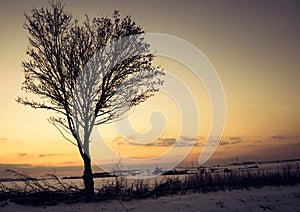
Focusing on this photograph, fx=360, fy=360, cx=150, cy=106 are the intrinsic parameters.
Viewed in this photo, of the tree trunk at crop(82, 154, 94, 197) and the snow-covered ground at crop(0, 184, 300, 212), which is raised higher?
the tree trunk at crop(82, 154, 94, 197)

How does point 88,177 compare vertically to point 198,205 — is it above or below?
above

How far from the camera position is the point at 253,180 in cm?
2559

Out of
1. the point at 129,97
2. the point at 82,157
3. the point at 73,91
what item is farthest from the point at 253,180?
the point at 73,91

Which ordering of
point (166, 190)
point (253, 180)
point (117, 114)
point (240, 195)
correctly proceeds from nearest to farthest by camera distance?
1. point (240, 195)
2. point (166, 190)
3. point (117, 114)
4. point (253, 180)

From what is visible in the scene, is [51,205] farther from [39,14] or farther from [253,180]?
[253,180]

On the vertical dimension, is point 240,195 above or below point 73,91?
below

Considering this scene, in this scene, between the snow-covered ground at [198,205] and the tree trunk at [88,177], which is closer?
the snow-covered ground at [198,205]

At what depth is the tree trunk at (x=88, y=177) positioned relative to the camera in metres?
19.4

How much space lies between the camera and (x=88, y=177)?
65.9ft

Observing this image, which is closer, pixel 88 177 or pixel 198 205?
pixel 198 205

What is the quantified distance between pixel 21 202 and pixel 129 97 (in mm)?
8652

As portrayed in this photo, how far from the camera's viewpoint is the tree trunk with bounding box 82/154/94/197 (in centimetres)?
1941

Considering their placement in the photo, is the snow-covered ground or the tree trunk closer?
the snow-covered ground

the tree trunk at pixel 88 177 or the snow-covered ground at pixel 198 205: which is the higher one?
the tree trunk at pixel 88 177
